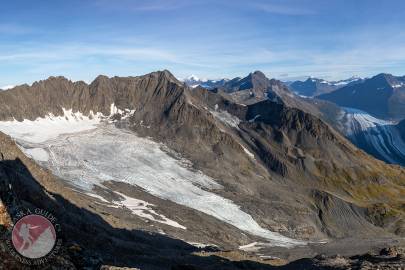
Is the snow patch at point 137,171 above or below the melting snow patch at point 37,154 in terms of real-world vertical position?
below

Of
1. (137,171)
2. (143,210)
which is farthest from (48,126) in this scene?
(143,210)

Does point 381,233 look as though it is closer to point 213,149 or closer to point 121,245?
point 213,149

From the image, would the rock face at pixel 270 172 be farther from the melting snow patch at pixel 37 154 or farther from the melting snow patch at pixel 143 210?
the melting snow patch at pixel 37 154

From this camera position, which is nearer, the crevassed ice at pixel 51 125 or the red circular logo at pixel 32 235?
the red circular logo at pixel 32 235

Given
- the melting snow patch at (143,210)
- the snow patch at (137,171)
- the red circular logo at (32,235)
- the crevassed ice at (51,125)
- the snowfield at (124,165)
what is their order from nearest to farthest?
the red circular logo at (32,235) → the melting snow patch at (143,210) → the snowfield at (124,165) → the snow patch at (137,171) → the crevassed ice at (51,125)

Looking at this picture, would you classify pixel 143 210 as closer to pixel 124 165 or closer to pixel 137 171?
pixel 137 171

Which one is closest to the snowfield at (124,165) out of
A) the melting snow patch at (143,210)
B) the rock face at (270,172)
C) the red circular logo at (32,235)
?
→ the melting snow patch at (143,210)

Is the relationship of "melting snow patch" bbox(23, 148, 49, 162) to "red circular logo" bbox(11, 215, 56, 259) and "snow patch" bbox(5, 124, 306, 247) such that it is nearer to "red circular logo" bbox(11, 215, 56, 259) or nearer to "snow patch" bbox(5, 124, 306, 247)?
"snow patch" bbox(5, 124, 306, 247)
